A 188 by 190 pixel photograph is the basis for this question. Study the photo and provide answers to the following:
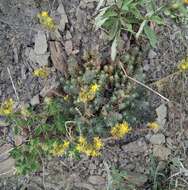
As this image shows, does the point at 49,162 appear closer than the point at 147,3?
No

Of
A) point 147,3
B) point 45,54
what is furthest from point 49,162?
point 147,3

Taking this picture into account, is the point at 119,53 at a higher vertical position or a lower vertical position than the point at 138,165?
higher

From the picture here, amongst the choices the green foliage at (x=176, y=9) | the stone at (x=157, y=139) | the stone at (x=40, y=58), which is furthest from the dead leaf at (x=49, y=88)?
the green foliage at (x=176, y=9)

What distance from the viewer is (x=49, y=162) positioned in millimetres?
2727

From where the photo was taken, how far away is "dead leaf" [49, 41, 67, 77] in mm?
2811

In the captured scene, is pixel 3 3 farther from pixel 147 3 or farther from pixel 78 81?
pixel 147 3

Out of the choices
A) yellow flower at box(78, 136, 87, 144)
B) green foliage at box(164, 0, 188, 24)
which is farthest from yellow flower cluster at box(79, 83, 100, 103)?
green foliage at box(164, 0, 188, 24)

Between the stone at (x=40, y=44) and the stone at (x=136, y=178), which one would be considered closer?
the stone at (x=136, y=178)

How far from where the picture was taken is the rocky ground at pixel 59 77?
270cm

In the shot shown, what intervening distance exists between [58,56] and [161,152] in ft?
2.71

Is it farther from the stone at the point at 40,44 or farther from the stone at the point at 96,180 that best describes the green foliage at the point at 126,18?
the stone at the point at 96,180

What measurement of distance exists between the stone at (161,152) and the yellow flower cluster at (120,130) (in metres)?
0.25

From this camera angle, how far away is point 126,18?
2555 millimetres

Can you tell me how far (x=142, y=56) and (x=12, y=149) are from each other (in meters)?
0.93
